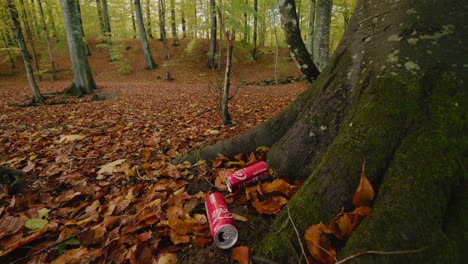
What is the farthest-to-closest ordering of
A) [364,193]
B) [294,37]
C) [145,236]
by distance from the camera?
[294,37] → [145,236] → [364,193]

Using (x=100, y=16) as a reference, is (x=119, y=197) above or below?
below

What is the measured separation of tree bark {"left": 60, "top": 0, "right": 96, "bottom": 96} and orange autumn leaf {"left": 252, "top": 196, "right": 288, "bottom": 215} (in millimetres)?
9525

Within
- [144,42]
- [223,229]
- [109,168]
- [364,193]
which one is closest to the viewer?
[364,193]

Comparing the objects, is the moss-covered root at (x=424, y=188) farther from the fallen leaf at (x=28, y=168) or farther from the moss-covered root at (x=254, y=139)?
the fallen leaf at (x=28, y=168)

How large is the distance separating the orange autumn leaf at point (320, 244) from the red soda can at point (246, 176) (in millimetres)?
784

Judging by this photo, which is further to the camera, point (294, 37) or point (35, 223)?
point (294, 37)

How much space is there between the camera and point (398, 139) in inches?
47.8

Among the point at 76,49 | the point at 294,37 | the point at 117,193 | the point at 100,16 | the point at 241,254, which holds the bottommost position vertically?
the point at 117,193

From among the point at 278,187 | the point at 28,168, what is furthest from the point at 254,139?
the point at 28,168

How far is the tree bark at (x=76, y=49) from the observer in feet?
26.2

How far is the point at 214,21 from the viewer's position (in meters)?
15.6

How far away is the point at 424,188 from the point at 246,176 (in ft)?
3.84

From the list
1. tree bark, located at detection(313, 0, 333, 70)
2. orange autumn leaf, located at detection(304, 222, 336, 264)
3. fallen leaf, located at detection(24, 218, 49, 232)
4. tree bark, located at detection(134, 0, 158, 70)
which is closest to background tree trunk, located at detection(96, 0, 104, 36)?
tree bark, located at detection(134, 0, 158, 70)

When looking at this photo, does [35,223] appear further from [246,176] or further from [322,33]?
[322,33]
